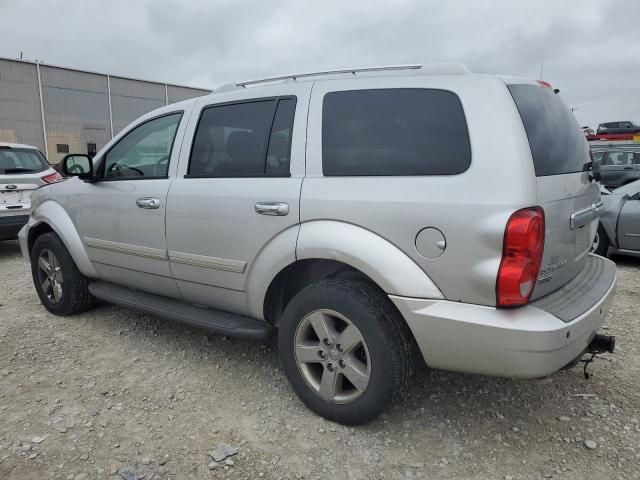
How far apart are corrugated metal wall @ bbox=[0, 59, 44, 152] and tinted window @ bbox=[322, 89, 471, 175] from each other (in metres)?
22.1

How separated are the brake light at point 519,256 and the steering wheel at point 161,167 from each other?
231 cm

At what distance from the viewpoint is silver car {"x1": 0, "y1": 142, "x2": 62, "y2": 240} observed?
6645 mm

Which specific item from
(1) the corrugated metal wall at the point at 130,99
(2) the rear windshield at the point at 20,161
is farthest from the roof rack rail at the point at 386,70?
(1) the corrugated metal wall at the point at 130,99

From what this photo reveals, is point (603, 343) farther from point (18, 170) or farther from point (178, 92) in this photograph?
point (178, 92)

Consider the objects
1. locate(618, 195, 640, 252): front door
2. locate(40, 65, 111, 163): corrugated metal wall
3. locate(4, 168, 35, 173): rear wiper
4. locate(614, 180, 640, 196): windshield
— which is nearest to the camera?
locate(618, 195, 640, 252): front door

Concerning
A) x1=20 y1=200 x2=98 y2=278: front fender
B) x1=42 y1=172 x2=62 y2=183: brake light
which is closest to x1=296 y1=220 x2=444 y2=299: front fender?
x1=20 y1=200 x2=98 y2=278: front fender

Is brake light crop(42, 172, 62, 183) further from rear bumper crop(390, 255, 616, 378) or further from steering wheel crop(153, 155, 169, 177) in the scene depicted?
rear bumper crop(390, 255, 616, 378)

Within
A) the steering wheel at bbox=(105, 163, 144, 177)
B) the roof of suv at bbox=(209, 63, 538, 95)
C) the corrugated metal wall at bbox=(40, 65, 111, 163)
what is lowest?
the steering wheel at bbox=(105, 163, 144, 177)

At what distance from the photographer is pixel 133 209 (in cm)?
342

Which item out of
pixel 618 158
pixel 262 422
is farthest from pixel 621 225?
pixel 618 158

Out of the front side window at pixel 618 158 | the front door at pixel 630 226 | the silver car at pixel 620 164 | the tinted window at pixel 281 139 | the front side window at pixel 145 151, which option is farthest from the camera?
the front side window at pixel 618 158

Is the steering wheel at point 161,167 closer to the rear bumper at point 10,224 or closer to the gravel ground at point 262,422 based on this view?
the gravel ground at point 262,422

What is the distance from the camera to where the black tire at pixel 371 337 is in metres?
2.33

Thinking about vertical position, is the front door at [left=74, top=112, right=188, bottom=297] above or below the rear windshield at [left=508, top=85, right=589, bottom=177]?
below
